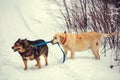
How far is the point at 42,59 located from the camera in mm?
8133

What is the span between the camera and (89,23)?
9547 millimetres

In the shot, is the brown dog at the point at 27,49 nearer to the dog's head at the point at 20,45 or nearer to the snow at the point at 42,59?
the dog's head at the point at 20,45

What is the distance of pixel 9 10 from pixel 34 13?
120cm

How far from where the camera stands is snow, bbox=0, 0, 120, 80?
271 inches

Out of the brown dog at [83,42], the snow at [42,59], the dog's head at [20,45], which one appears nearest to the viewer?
the snow at [42,59]

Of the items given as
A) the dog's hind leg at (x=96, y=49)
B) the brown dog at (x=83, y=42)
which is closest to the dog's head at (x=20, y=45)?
the brown dog at (x=83, y=42)

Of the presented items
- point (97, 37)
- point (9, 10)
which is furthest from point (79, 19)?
point (9, 10)

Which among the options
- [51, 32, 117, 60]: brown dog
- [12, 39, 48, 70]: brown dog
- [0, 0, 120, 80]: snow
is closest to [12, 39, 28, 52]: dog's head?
[12, 39, 48, 70]: brown dog

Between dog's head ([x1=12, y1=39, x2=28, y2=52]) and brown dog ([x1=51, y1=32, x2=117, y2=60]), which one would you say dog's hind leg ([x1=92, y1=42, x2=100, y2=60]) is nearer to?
brown dog ([x1=51, y1=32, x2=117, y2=60])

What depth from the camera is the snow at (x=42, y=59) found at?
22.6ft

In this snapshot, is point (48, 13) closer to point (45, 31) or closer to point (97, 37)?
point (45, 31)

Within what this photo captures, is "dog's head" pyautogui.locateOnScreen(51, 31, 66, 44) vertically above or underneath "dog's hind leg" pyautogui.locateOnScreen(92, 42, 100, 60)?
above

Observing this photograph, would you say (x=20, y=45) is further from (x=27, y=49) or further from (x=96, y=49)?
(x=96, y=49)

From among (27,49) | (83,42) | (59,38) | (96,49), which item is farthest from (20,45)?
(96,49)
